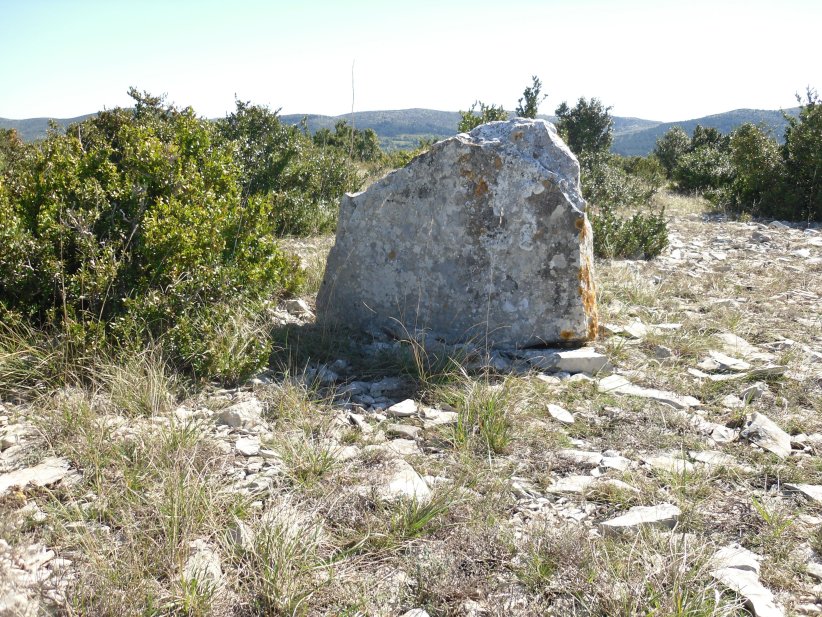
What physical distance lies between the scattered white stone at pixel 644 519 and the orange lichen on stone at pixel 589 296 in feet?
7.45

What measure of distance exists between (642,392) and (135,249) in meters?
3.53

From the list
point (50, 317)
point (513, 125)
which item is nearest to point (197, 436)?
point (50, 317)

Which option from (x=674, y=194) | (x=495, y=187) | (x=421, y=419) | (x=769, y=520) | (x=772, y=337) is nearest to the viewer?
(x=769, y=520)

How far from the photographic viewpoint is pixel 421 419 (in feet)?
12.5

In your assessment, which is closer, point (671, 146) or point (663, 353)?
point (663, 353)

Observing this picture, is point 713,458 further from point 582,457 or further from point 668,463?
point 582,457

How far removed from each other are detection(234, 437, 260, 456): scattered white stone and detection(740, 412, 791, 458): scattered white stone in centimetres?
270

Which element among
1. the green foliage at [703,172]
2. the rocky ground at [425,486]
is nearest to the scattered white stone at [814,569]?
the rocky ground at [425,486]

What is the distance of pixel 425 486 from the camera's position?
295 cm

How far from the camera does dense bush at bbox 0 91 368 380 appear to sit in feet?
12.9

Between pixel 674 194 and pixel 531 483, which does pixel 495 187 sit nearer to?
pixel 531 483

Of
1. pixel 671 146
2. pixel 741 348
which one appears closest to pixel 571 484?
pixel 741 348

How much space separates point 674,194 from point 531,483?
50.8 feet

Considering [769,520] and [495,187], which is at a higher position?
[495,187]
